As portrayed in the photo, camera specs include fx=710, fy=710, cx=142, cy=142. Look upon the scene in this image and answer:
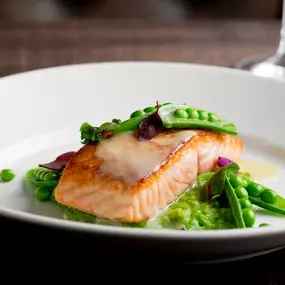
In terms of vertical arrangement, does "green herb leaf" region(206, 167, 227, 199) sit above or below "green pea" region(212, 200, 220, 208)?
above

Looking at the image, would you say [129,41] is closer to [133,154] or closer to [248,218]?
[133,154]

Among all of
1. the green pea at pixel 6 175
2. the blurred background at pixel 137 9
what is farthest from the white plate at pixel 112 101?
the blurred background at pixel 137 9

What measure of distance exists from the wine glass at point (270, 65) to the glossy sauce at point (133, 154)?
1684 millimetres

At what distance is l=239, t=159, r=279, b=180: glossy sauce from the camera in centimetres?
248

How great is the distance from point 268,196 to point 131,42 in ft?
6.84

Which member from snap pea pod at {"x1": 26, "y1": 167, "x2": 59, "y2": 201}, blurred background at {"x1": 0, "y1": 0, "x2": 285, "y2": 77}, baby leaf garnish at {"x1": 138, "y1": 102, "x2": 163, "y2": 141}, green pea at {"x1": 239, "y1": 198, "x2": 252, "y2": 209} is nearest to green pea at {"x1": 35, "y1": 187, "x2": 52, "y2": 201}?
snap pea pod at {"x1": 26, "y1": 167, "x2": 59, "y2": 201}

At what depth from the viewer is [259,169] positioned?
8.36 ft

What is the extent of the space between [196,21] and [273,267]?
2832 millimetres

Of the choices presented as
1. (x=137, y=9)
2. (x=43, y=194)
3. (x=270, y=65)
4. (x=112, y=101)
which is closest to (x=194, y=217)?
(x=43, y=194)

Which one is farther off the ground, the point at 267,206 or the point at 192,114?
the point at 192,114

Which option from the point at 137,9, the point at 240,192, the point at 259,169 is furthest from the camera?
the point at 137,9

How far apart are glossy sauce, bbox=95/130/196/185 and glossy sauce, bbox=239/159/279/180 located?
0.38m

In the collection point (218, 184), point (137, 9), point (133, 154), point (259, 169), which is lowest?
point (137, 9)

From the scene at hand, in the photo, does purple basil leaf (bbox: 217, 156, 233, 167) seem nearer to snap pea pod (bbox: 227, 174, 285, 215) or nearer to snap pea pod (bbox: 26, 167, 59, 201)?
snap pea pod (bbox: 227, 174, 285, 215)
